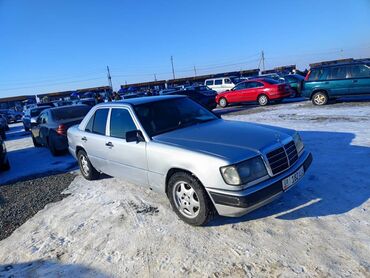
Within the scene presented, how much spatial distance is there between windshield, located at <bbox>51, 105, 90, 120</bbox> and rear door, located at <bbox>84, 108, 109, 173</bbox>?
395 centimetres

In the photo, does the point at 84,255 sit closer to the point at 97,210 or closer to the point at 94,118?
the point at 97,210

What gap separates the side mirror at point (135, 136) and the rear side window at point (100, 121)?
1196mm

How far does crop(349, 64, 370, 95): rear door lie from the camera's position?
1249cm

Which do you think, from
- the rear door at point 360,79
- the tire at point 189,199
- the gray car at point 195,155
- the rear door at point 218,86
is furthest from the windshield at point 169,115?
the rear door at point 218,86

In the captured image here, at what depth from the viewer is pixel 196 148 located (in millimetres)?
3623

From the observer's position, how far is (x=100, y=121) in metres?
5.42

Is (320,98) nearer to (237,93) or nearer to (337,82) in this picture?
(337,82)

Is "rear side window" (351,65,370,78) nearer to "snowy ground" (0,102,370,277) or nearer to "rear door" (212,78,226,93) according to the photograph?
"snowy ground" (0,102,370,277)

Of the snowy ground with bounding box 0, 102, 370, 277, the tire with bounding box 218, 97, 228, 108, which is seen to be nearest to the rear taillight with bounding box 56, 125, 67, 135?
the snowy ground with bounding box 0, 102, 370, 277

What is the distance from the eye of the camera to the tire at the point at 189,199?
354 centimetres

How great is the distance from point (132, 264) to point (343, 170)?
3.73 meters

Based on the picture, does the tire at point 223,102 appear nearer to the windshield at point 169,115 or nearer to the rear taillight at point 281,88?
the rear taillight at point 281,88

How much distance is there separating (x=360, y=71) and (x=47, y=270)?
44.4 feet

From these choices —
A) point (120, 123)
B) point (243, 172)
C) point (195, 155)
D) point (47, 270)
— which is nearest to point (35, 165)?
point (120, 123)
